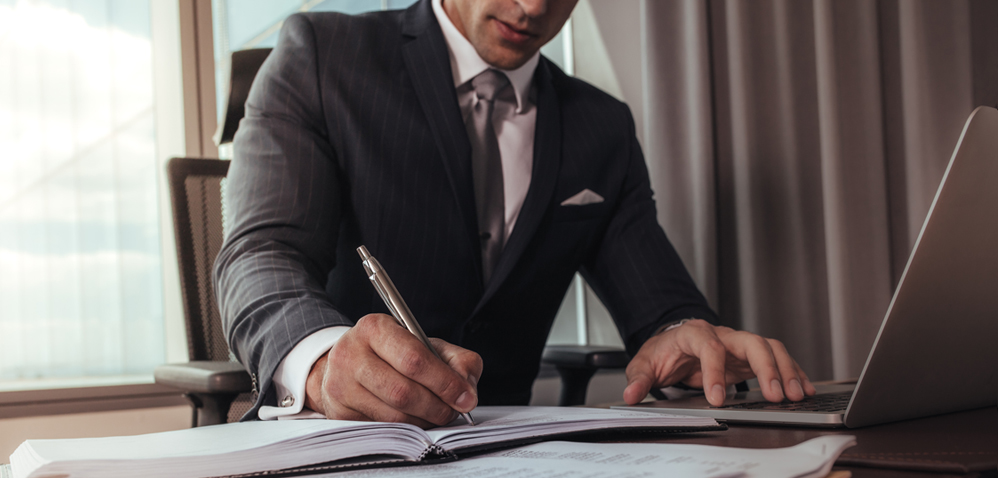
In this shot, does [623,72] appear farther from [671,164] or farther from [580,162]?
[580,162]

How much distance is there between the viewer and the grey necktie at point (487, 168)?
1099 mm

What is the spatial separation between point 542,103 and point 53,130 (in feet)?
4.72

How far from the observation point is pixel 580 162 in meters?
1.17

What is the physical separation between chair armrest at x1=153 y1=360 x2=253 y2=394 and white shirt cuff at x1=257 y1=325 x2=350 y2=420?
8.6 inches

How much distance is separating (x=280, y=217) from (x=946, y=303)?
0.73 meters

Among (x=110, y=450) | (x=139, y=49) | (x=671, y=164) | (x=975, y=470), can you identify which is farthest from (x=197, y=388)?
(x=139, y=49)

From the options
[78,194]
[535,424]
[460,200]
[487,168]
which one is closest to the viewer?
[535,424]

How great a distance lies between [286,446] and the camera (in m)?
0.38

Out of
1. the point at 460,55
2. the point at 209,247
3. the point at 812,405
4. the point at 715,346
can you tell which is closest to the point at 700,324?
the point at 715,346

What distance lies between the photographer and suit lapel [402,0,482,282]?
103 cm

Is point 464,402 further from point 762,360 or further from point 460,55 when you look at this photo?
point 460,55

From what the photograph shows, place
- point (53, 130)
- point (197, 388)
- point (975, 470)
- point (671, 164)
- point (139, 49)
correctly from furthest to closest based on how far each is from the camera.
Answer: point (139, 49), point (53, 130), point (671, 164), point (197, 388), point (975, 470)

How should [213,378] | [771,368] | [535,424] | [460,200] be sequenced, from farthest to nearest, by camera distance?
[460,200], [213,378], [771,368], [535,424]

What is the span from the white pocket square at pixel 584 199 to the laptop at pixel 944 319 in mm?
588
